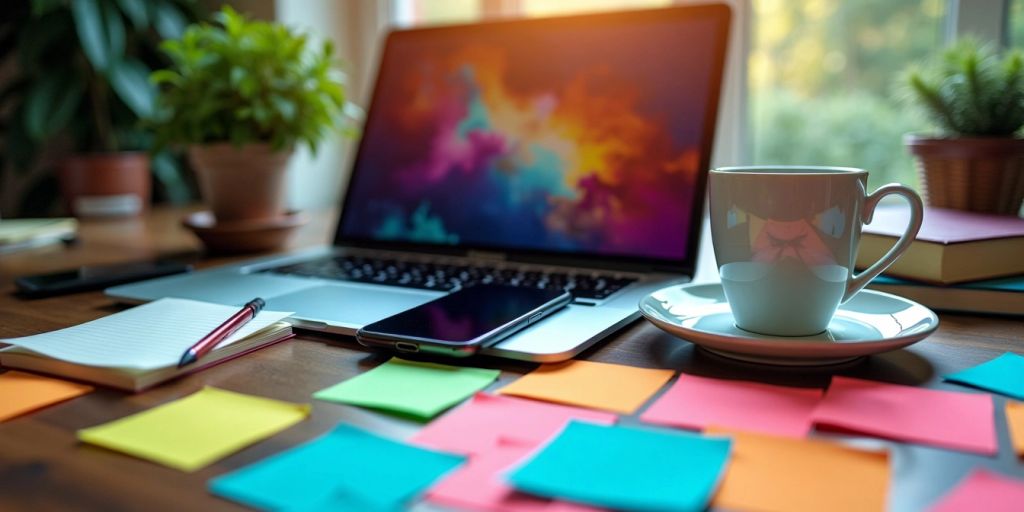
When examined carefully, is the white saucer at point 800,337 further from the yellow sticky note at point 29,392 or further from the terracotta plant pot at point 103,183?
the terracotta plant pot at point 103,183

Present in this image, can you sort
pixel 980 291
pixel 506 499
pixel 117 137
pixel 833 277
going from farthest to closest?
pixel 117 137
pixel 980 291
pixel 833 277
pixel 506 499

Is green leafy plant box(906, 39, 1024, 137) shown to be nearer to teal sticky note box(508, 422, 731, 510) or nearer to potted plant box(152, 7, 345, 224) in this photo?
teal sticky note box(508, 422, 731, 510)

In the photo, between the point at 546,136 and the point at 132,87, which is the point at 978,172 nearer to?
the point at 546,136

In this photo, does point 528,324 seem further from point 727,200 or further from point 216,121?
point 216,121

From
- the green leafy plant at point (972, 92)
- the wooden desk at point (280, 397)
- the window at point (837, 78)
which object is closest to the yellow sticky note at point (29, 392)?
the wooden desk at point (280, 397)

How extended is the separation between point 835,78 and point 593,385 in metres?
1.03

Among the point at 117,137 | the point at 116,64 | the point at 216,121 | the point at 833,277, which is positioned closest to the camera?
the point at 833,277

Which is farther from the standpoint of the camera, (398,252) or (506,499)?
(398,252)

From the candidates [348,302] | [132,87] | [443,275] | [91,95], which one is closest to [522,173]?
[443,275]

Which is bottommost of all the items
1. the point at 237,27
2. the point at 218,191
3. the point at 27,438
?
the point at 27,438

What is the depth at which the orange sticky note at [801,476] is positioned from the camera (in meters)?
0.34

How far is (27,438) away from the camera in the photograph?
1.42 feet

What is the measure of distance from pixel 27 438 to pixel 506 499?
29 cm

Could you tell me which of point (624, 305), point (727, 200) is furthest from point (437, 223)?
point (727, 200)
